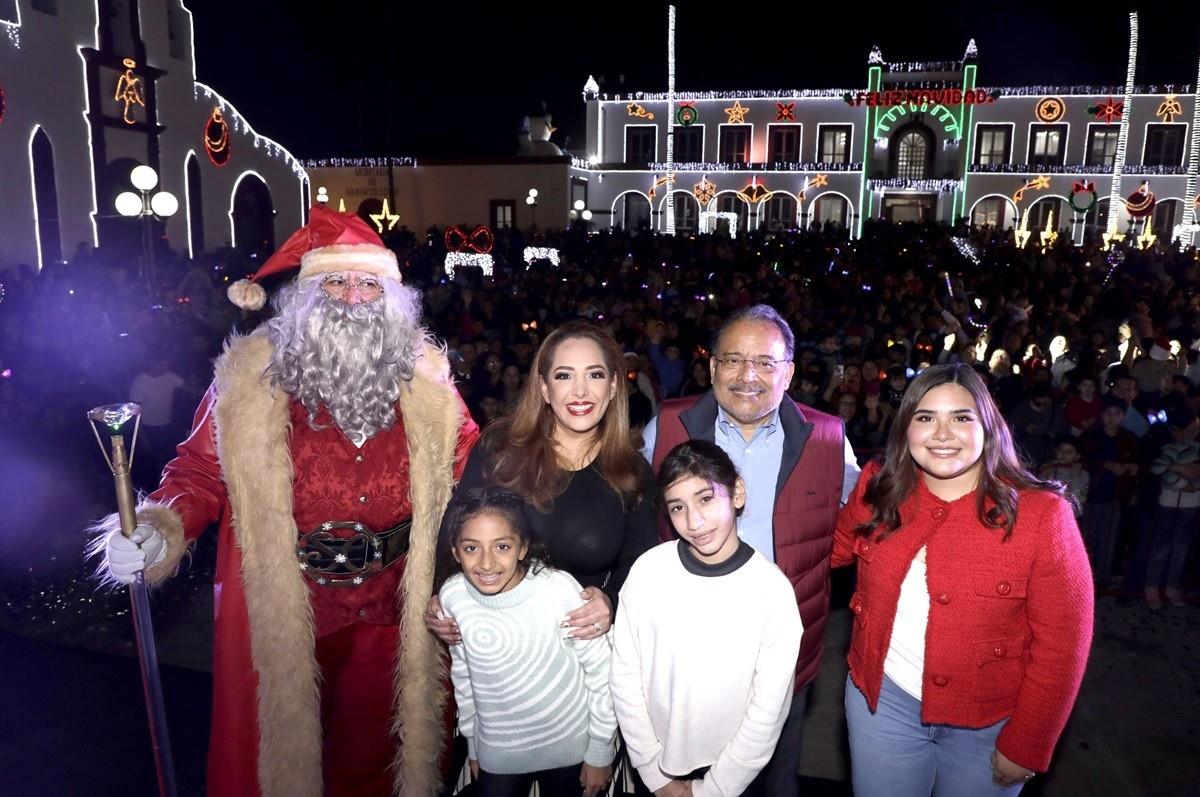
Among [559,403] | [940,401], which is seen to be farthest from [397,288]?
[940,401]

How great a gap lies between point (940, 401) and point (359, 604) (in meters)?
2.23

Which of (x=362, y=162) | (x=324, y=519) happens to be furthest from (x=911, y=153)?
(x=324, y=519)

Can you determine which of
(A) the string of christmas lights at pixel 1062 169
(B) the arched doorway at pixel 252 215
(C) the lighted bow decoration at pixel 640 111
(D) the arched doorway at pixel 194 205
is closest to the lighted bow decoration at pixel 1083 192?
(A) the string of christmas lights at pixel 1062 169

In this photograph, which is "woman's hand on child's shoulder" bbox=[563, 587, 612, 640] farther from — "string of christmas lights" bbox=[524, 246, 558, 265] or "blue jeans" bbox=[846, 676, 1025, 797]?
"string of christmas lights" bbox=[524, 246, 558, 265]

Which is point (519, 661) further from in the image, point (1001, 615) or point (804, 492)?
point (1001, 615)

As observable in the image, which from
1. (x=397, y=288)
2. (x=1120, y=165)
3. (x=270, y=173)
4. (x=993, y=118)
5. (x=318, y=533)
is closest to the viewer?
(x=318, y=533)

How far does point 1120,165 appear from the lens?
3173cm

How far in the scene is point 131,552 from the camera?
257 cm

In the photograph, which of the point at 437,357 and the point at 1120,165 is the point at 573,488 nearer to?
the point at 437,357

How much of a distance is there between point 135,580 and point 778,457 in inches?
89.9

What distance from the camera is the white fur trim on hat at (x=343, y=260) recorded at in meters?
3.14

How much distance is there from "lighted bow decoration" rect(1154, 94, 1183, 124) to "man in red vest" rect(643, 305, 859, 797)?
127 feet

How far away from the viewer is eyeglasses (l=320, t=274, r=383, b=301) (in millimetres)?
3100

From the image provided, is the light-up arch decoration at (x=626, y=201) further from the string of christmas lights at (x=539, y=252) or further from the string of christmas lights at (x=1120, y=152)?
the string of christmas lights at (x=1120, y=152)
